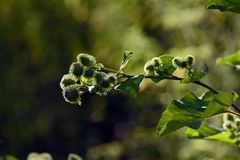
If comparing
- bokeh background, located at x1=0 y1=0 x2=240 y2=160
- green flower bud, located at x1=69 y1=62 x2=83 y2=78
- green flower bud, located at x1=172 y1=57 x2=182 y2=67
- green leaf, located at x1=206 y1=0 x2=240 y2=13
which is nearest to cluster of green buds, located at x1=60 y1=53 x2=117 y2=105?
green flower bud, located at x1=69 y1=62 x2=83 y2=78

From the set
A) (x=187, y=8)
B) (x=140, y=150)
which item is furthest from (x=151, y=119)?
(x=187, y=8)

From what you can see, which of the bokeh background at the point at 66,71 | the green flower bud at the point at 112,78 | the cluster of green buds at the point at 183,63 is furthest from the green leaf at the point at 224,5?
the bokeh background at the point at 66,71

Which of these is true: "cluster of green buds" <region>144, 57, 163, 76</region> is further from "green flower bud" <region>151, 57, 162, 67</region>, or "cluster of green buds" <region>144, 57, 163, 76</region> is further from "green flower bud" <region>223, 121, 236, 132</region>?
"green flower bud" <region>223, 121, 236, 132</region>

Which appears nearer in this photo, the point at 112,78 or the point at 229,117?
the point at 112,78

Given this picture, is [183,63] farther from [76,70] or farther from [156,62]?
[76,70]

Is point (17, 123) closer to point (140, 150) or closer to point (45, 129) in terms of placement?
point (45, 129)

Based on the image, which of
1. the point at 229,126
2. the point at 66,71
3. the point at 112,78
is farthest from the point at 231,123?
the point at 66,71

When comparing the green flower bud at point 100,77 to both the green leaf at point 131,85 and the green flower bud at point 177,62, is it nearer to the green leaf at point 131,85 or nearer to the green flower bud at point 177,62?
the green leaf at point 131,85
